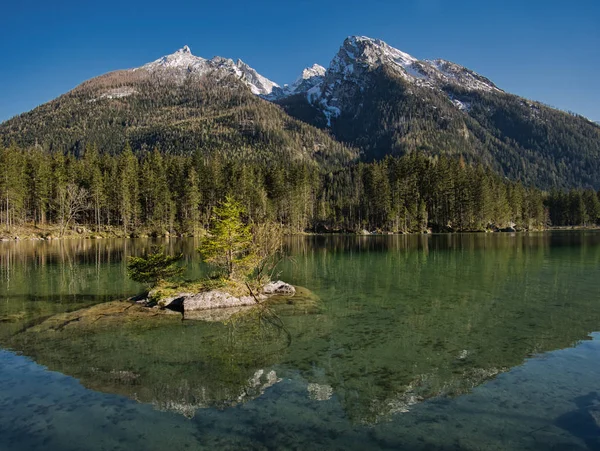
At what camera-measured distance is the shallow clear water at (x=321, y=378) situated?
855cm

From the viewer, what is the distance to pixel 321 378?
38.3 feet

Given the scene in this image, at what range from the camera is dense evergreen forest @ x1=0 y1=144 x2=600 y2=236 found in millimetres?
94188

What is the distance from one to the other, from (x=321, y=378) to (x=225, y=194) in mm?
99273

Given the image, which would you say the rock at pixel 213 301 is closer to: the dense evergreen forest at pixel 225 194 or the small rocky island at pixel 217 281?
the small rocky island at pixel 217 281

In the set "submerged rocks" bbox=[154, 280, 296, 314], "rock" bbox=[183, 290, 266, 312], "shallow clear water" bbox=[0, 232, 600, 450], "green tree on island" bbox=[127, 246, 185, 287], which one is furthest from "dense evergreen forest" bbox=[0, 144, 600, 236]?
"shallow clear water" bbox=[0, 232, 600, 450]

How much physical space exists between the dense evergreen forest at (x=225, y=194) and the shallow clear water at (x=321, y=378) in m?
77.3

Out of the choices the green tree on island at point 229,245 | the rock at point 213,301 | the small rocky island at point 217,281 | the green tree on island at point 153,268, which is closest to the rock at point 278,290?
the small rocky island at point 217,281

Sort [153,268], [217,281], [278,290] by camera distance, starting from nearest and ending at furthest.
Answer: [153,268], [217,281], [278,290]

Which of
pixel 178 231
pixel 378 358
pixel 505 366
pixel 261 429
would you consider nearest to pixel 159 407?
pixel 261 429

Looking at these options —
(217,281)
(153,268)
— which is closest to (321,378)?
(217,281)

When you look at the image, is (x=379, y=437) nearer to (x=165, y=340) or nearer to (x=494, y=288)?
(x=165, y=340)

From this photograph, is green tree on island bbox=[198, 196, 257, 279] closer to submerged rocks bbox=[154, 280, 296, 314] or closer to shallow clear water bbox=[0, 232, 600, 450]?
submerged rocks bbox=[154, 280, 296, 314]

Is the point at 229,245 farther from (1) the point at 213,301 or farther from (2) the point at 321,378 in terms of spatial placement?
(2) the point at 321,378

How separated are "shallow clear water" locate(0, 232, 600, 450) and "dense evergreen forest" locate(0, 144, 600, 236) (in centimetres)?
7731
